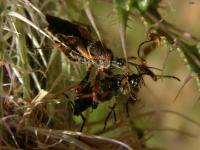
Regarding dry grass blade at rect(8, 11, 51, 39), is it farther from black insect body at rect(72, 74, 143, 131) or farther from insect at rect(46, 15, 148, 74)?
black insect body at rect(72, 74, 143, 131)

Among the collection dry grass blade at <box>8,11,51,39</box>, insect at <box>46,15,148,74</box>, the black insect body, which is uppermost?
dry grass blade at <box>8,11,51,39</box>

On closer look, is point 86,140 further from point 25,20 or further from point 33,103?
point 25,20

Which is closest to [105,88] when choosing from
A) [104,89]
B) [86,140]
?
[104,89]

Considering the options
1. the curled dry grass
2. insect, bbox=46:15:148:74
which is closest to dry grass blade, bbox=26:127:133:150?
the curled dry grass

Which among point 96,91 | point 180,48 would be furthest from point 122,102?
point 180,48

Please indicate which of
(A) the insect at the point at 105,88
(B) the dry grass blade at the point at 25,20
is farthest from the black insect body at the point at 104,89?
(B) the dry grass blade at the point at 25,20

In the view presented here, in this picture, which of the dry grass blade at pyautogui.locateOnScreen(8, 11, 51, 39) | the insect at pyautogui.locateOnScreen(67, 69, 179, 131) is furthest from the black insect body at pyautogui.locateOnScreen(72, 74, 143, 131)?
the dry grass blade at pyautogui.locateOnScreen(8, 11, 51, 39)

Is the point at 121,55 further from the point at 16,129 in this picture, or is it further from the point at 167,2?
the point at 16,129

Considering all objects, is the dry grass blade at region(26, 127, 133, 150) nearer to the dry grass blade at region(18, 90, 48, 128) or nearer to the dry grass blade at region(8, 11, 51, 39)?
the dry grass blade at region(18, 90, 48, 128)

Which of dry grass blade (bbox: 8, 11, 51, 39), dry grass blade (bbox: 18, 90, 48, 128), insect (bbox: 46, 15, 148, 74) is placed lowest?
dry grass blade (bbox: 18, 90, 48, 128)

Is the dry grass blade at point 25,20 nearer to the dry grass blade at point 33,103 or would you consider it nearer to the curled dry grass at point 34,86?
the curled dry grass at point 34,86

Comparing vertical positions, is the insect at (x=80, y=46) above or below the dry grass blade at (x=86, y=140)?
above

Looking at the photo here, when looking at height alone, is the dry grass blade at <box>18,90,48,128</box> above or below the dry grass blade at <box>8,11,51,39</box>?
below

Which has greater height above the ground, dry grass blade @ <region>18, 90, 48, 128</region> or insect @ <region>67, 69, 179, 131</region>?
insect @ <region>67, 69, 179, 131</region>
